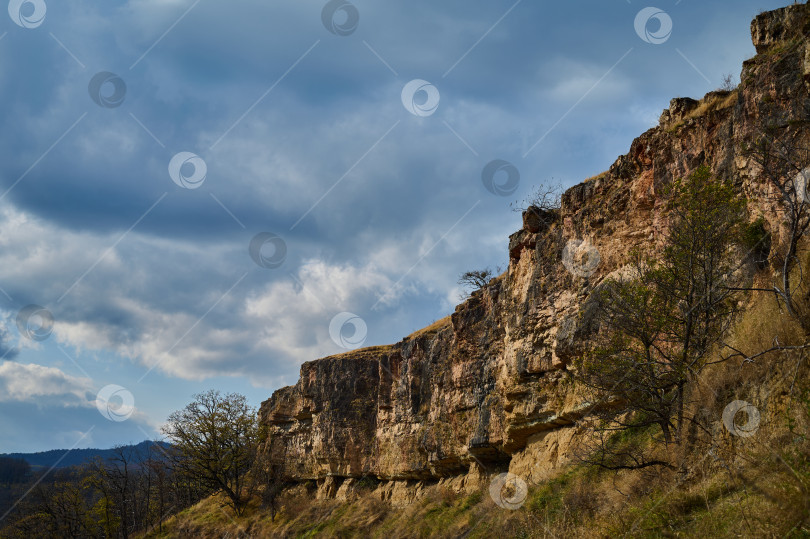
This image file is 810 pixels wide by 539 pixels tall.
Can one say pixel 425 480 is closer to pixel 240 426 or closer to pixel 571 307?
pixel 571 307

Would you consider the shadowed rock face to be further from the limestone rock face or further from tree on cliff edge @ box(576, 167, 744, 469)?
tree on cliff edge @ box(576, 167, 744, 469)

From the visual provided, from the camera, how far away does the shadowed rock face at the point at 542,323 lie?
13422 millimetres

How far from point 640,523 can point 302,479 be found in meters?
37.2

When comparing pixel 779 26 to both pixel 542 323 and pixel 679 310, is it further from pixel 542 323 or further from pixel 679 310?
pixel 542 323

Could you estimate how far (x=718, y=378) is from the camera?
1030cm

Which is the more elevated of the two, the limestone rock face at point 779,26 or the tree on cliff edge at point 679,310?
the limestone rock face at point 779,26

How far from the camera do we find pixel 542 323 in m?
20.1

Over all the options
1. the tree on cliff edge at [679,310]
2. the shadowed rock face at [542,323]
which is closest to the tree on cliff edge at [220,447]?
the shadowed rock face at [542,323]

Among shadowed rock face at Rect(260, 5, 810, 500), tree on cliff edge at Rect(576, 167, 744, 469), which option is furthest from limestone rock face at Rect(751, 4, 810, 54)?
tree on cliff edge at Rect(576, 167, 744, 469)

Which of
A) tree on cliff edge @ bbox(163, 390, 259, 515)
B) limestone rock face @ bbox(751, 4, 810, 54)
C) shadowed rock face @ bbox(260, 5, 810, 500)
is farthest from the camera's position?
tree on cliff edge @ bbox(163, 390, 259, 515)

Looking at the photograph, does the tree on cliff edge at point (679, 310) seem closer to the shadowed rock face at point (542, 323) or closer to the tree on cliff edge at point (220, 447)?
the shadowed rock face at point (542, 323)

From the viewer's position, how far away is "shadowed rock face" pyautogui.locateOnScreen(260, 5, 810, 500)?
44.0ft

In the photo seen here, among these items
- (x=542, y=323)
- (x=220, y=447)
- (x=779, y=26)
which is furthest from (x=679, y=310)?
(x=220, y=447)

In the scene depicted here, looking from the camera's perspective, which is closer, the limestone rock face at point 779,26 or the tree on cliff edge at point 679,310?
the tree on cliff edge at point 679,310
